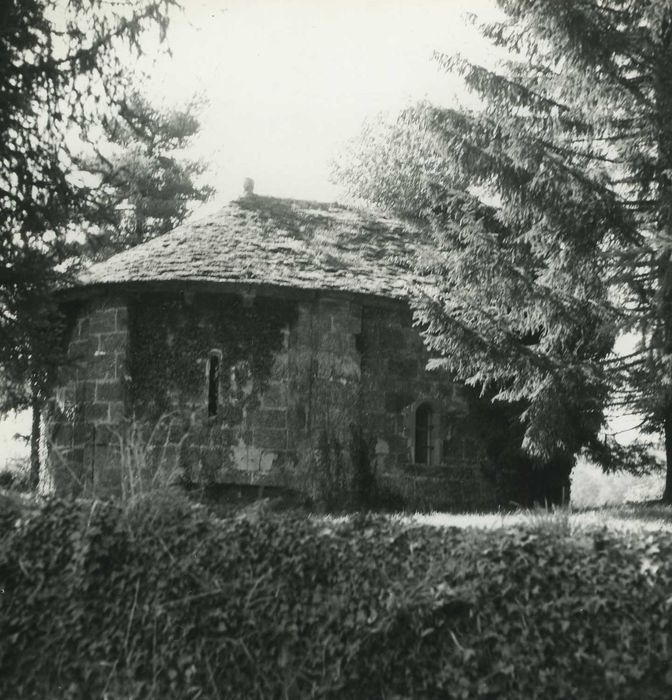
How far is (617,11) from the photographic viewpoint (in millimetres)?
12883

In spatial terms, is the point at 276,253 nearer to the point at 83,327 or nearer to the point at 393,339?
the point at 393,339

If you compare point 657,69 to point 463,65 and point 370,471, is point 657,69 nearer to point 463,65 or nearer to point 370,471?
point 463,65

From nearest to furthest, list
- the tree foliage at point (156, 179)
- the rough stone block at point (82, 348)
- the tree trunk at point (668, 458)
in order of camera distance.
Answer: the tree trunk at point (668, 458) → the rough stone block at point (82, 348) → the tree foliage at point (156, 179)

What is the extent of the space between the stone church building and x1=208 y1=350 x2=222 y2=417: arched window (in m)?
0.02

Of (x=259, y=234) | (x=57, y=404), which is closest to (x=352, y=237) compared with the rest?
(x=259, y=234)

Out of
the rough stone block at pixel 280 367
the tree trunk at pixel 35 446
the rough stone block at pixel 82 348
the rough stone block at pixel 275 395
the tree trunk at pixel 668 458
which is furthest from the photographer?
the tree trunk at pixel 35 446

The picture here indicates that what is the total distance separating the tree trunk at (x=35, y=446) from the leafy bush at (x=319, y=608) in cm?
928

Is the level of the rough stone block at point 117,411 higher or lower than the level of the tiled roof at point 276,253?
lower

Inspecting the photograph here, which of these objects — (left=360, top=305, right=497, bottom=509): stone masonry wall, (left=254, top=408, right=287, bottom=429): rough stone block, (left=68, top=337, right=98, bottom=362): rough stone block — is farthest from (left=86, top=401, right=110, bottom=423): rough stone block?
(left=360, top=305, right=497, bottom=509): stone masonry wall

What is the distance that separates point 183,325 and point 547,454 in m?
6.20

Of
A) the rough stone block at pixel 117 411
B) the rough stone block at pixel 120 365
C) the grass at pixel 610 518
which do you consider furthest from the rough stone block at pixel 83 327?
the grass at pixel 610 518

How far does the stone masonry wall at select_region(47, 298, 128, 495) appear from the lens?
1520cm

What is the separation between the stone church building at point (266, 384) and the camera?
15.1 m

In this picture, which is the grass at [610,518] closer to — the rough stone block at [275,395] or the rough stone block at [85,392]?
the rough stone block at [275,395]
